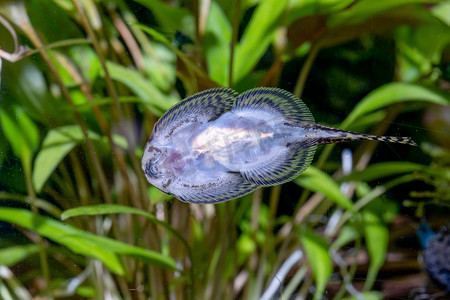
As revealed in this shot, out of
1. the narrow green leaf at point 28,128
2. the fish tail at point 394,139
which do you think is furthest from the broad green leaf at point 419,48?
the narrow green leaf at point 28,128

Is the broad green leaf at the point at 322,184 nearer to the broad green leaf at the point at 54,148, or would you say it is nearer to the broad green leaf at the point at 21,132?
the broad green leaf at the point at 54,148

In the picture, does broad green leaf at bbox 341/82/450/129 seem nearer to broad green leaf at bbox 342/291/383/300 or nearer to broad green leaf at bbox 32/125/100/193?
broad green leaf at bbox 342/291/383/300

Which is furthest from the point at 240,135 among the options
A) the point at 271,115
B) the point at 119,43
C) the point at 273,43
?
the point at 119,43

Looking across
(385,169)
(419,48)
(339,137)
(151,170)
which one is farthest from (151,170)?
(419,48)

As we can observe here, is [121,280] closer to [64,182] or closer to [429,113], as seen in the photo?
[64,182]

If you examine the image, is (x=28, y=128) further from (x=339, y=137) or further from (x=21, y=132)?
(x=339, y=137)
